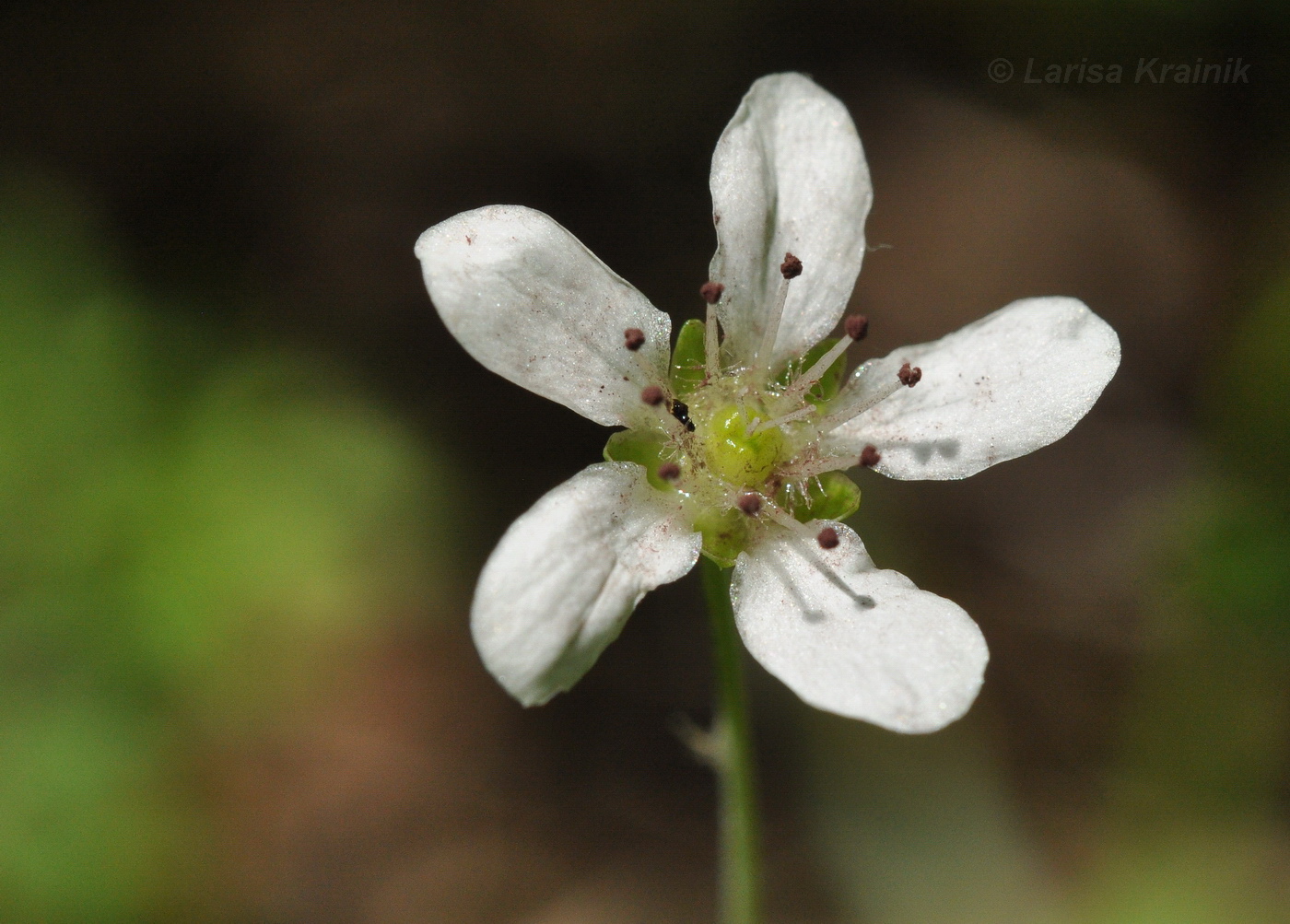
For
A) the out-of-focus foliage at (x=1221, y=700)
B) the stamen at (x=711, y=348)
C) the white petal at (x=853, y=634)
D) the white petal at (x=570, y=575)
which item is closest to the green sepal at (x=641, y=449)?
the white petal at (x=570, y=575)

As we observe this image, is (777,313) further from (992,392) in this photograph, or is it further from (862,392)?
(992,392)

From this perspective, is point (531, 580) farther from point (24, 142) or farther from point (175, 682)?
point (24, 142)

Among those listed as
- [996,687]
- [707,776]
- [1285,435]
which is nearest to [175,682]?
[707,776]

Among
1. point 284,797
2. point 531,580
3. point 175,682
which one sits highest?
point 531,580

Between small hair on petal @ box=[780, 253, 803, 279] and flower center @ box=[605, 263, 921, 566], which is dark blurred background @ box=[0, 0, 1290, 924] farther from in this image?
small hair on petal @ box=[780, 253, 803, 279]

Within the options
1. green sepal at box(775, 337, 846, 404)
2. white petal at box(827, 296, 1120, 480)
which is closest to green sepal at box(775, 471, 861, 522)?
white petal at box(827, 296, 1120, 480)
